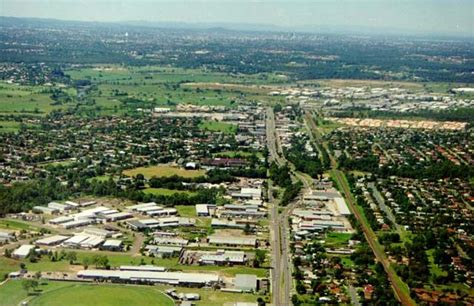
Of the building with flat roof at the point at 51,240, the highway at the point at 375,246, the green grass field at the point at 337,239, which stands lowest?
the green grass field at the point at 337,239

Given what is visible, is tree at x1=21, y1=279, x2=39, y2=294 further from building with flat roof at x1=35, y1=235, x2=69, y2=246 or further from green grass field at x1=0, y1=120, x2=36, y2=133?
green grass field at x1=0, y1=120, x2=36, y2=133

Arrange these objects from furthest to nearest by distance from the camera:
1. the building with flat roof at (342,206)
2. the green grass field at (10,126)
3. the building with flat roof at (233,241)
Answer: the green grass field at (10,126)
the building with flat roof at (342,206)
the building with flat roof at (233,241)

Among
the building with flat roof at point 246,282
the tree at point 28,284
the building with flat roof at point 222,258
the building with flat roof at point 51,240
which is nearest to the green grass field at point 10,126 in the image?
the building with flat roof at point 51,240

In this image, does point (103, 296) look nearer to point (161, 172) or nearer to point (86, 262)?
point (86, 262)

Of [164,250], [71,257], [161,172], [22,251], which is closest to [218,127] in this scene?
[161,172]

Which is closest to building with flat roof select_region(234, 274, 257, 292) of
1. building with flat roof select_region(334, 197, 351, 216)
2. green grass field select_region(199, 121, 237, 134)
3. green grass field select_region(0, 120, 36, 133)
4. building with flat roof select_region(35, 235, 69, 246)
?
building with flat roof select_region(35, 235, 69, 246)

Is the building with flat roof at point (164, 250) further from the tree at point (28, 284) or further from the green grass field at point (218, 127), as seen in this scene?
the green grass field at point (218, 127)
